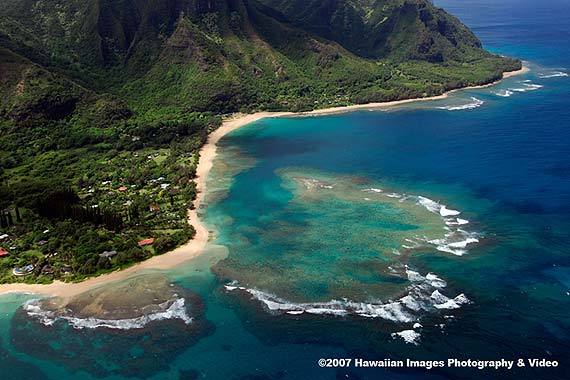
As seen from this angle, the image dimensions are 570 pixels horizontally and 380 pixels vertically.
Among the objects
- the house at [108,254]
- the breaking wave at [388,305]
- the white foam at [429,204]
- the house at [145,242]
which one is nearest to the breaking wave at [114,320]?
the breaking wave at [388,305]

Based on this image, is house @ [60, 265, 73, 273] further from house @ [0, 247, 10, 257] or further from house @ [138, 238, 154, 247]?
house @ [0, 247, 10, 257]

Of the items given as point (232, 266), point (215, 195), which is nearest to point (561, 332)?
point (232, 266)

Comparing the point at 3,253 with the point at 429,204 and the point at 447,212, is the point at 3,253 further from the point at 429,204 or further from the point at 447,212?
the point at 447,212

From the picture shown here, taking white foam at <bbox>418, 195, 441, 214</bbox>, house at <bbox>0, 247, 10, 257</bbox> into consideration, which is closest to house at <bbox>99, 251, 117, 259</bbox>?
house at <bbox>0, 247, 10, 257</bbox>

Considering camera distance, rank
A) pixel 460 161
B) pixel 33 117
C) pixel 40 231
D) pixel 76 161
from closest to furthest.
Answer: pixel 40 231 < pixel 460 161 < pixel 76 161 < pixel 33 117

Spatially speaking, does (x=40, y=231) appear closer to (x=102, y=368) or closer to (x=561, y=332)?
(x=102, y=368)

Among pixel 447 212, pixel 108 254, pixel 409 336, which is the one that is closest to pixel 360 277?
pixel 409 336

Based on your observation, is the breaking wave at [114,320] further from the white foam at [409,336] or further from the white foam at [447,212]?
the white foam at [447,212]
